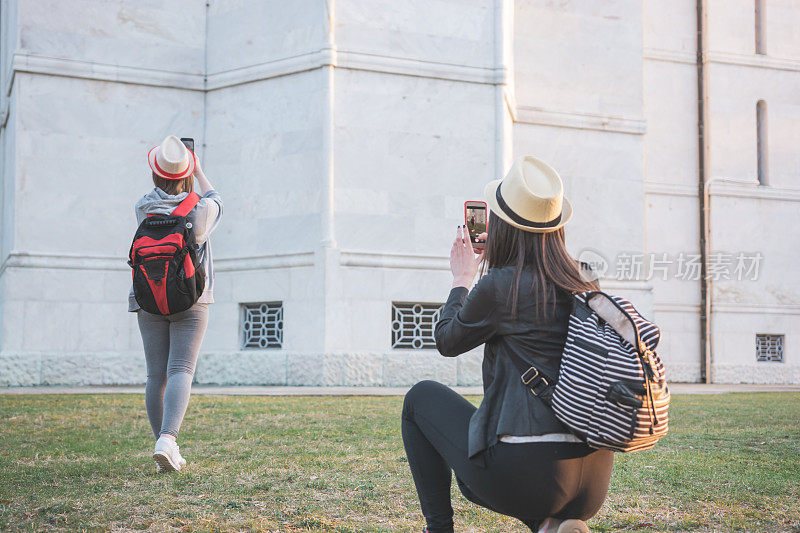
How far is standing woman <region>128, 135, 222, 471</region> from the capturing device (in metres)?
4.59

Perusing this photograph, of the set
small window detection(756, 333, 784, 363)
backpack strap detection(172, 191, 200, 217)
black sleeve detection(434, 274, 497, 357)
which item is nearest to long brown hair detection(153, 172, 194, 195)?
backpack strap detection(172, 191, 200, 217)

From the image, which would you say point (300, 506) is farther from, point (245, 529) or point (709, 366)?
point (709, 366)

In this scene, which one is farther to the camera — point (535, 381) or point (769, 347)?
point (769, 347)

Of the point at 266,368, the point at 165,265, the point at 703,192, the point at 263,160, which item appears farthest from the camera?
the point at 703,192

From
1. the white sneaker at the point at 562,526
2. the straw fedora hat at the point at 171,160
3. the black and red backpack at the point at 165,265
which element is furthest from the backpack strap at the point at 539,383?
the straw fedora hat at the point at 171,160

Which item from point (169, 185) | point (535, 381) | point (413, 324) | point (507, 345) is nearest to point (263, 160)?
point (413, 324)

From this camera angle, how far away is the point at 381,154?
12.5 m

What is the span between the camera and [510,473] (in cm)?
256

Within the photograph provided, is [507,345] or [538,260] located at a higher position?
[538,260]

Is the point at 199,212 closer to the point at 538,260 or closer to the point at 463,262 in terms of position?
the point at 463,262

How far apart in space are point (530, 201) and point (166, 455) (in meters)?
2.87

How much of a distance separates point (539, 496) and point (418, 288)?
9904 mm

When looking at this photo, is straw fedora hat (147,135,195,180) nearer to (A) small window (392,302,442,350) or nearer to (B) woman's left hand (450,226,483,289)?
(B) woman's left hand (450,226,483,289)

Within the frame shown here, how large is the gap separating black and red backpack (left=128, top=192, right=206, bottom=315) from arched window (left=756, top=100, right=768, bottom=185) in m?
15.6
